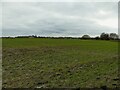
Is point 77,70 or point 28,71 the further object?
point 28,71

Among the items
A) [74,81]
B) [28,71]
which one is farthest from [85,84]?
[28,71]

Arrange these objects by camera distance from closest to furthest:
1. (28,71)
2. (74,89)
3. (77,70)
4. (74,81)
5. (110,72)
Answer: (74,89)
(74,81)
(110,72)
(77,70)
(28,71)

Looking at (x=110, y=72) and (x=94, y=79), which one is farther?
(x=110, y=72)

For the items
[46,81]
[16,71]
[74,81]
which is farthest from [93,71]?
[16,71]

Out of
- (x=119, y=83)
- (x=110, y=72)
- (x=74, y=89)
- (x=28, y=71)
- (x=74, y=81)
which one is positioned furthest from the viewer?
(x=28, y=71)

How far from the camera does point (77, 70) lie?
12578 millimetres

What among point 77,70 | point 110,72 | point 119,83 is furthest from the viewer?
point 77,70

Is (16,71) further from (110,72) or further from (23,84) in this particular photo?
(110,72)

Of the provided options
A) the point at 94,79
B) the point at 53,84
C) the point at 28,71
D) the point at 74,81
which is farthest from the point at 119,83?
the point at 28,71

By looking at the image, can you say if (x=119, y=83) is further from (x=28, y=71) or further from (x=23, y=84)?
(x=28, y=71)

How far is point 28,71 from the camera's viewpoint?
44.8 feet

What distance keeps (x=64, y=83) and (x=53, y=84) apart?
498 mm

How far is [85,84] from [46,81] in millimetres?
2064

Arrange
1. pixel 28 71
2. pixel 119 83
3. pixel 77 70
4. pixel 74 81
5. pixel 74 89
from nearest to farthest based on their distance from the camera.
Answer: pixel 74 89
pixel 119 83
pixel 74 81
pixel 77 70
pixel 28 71
